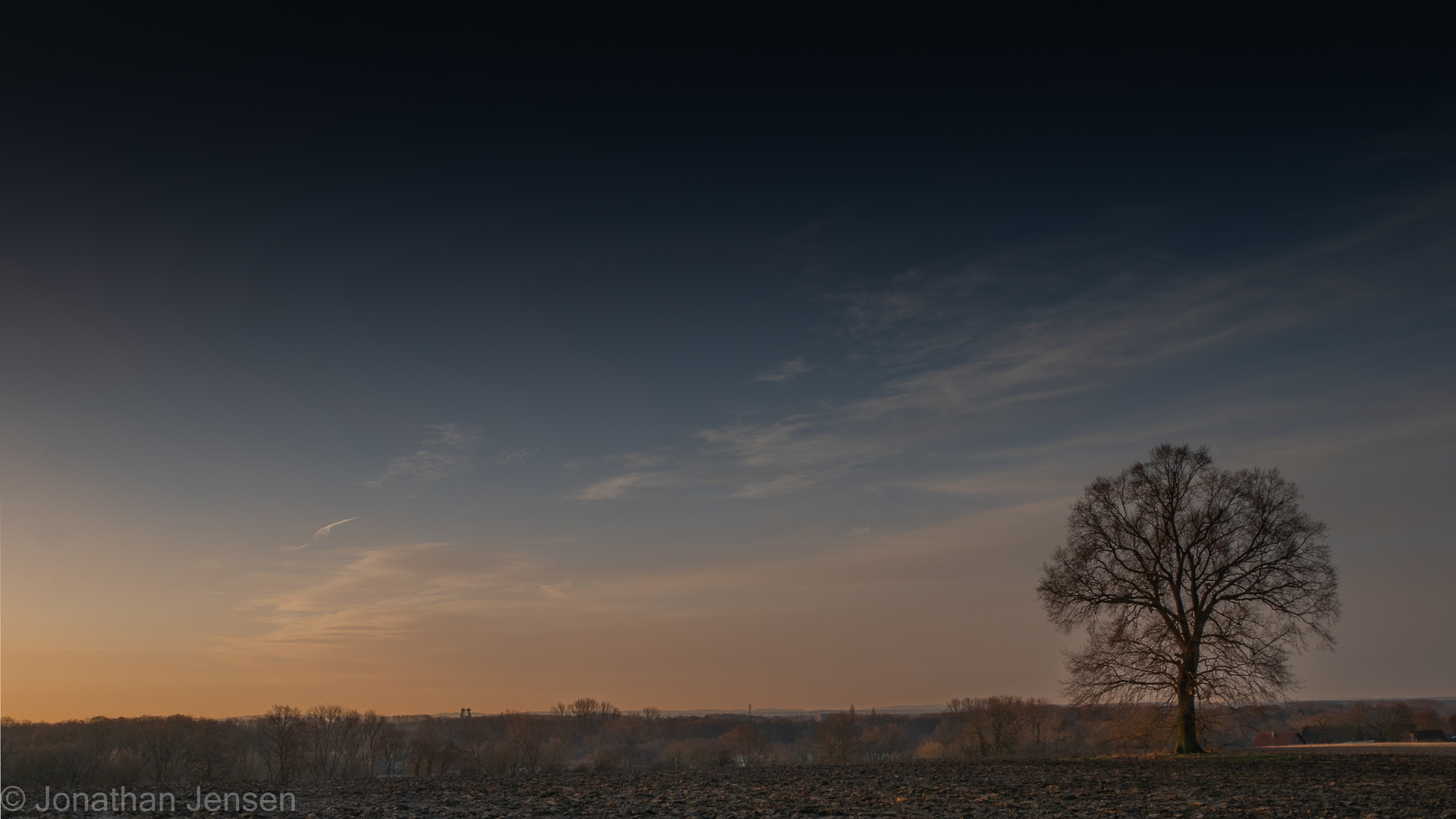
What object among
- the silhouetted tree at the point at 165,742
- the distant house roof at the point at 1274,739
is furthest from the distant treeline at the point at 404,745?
the distant house roof at the point at 1274,739

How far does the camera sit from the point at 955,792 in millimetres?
20219

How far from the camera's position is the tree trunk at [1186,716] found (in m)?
32.5

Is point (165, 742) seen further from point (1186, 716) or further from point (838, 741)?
point (1186, 716)

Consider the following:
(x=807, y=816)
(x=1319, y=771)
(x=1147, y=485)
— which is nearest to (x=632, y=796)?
(x=807, y=816)

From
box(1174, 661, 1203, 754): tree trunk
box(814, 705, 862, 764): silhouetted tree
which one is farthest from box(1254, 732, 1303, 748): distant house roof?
box(1174, 661, 1203, 754): tree trunk

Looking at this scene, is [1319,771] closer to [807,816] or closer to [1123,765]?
[1123,765]

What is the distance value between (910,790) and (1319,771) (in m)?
14.0

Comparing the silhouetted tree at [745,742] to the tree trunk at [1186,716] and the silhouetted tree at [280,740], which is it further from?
the tree trunk at [1186,716]

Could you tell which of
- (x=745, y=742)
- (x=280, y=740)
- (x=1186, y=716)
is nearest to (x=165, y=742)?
(x=280, y=740)

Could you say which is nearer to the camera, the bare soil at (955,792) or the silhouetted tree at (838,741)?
the bare soil at (955,792)

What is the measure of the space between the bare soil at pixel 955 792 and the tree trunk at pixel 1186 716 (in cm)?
321

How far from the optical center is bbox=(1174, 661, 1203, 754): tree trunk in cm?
3253

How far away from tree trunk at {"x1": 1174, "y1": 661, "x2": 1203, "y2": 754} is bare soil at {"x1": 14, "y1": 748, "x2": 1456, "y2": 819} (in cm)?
321

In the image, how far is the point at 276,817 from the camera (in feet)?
57.4
